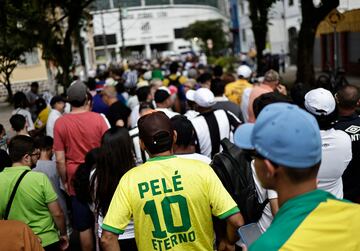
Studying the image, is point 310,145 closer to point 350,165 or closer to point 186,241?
point 186,241

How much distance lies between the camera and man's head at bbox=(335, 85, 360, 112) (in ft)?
13.5

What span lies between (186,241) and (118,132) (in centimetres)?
122

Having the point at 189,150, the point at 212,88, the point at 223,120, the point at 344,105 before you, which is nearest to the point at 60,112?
the point at 212,88

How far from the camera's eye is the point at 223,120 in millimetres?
5016

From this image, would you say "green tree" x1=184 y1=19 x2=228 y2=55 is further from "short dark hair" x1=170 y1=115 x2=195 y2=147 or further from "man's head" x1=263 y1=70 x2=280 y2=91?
"short dark hair" x1=170 y1=115 x2=195 y2=147

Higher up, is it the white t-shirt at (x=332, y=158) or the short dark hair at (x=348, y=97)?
the short dark hair at (x=348, y=97)

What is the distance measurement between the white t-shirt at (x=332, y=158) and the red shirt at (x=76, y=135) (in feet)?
8.65

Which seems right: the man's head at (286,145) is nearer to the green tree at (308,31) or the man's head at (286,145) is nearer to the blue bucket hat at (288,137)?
the blue bucket hat at (288,137)

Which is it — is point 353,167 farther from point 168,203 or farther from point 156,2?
point 156,2

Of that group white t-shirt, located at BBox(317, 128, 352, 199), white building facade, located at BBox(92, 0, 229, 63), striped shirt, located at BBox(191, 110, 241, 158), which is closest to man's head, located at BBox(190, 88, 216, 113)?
striped shirt, located at BBox(191, 110, 241, 158)

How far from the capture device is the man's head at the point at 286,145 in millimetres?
1548

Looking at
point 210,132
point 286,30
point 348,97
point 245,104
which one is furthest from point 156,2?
point 348,97

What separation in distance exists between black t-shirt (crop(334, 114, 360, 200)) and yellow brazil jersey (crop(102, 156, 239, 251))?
152cm

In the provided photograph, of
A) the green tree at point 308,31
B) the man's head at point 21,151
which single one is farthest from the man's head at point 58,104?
the green tree at point 308,31
